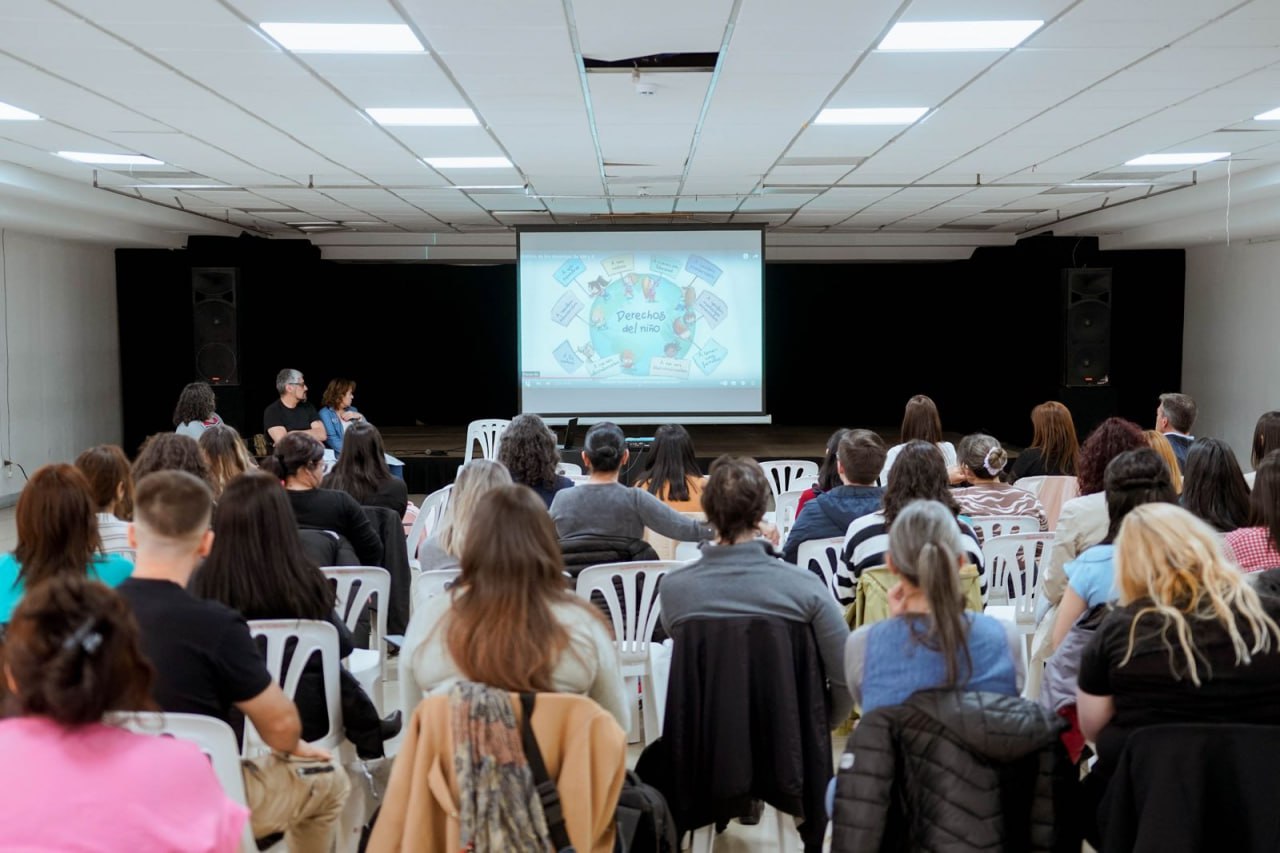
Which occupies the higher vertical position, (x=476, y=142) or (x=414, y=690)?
(x=476, y=142)

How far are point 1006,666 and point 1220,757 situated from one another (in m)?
0.37

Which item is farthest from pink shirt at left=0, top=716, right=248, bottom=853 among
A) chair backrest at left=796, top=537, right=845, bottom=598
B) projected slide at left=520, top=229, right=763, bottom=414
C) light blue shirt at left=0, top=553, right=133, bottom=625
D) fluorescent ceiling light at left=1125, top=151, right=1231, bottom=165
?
projected slide at left=520, top=229, right=763, bottom=414

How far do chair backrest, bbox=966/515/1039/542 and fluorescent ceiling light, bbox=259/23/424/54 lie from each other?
9.13 feet

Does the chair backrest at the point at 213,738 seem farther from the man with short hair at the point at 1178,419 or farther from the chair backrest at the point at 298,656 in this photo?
the man with short hair at the point at 1178,419

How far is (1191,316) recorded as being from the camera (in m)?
12.0

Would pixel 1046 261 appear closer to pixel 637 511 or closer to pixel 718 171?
pixel 718 171

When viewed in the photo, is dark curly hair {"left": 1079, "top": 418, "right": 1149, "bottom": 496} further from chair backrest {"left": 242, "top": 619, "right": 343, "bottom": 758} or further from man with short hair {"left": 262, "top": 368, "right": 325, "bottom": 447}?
man with short hair {"left": 262, "top": 368, "right": 325, "bottom": 447}

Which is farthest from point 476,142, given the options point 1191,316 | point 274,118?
point 1191,316

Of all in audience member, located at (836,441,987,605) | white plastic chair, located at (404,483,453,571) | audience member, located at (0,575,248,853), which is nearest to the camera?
audience member, located at (0,575,248,853)

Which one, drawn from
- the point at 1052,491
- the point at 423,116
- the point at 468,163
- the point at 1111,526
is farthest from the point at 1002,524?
the point at 468,163

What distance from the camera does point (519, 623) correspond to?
2025 millimetres

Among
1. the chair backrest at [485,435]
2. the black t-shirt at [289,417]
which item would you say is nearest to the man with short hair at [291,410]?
the black t-shirt at [289,417]

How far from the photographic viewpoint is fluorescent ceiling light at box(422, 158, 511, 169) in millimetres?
7488

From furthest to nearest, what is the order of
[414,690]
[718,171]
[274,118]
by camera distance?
[718,171], [274,118], [414,690]
